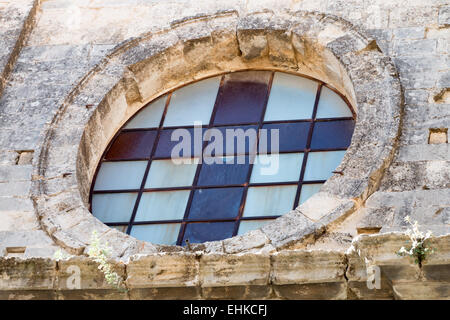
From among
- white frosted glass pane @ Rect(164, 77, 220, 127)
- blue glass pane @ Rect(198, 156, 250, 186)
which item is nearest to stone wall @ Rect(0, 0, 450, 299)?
white frosted glass pane @ Rect(164, 77, 220, 127)

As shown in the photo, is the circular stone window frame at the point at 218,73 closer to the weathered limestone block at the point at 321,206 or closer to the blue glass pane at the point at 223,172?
the weathered limestone block at the point at 321,206

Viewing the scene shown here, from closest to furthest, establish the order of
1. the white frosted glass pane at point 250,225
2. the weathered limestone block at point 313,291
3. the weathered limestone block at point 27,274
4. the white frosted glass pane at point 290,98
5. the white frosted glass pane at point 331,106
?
the weathered limestone block at point 313,291 → the weathered limestone block at point 27,274 → the white frosted glass pane at point 250,225 → the white frosted glass pane at point 331,106 → the white frosted glass pane at point 290,98

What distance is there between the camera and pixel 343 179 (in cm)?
1098

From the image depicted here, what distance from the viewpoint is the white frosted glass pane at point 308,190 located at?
37.7 ft

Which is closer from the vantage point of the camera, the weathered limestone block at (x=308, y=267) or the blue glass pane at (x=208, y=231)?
the weathered limestone block at (x=308, y=267)

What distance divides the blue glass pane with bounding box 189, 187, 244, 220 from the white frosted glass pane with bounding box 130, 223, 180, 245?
0.21 m

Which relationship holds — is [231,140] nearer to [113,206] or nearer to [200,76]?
[200,76]

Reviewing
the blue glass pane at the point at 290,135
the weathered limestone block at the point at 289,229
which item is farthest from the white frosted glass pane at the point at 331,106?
the weathered limestone block at the point at 289,229

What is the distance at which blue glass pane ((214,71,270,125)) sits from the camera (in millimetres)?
12484

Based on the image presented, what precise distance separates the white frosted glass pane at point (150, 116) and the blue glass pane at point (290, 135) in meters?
1.18

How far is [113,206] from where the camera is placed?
11961 millimetres

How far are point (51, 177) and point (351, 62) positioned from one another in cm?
298

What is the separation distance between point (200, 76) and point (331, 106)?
1502 mm

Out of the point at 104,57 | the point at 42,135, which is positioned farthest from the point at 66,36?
the point at 42,135
